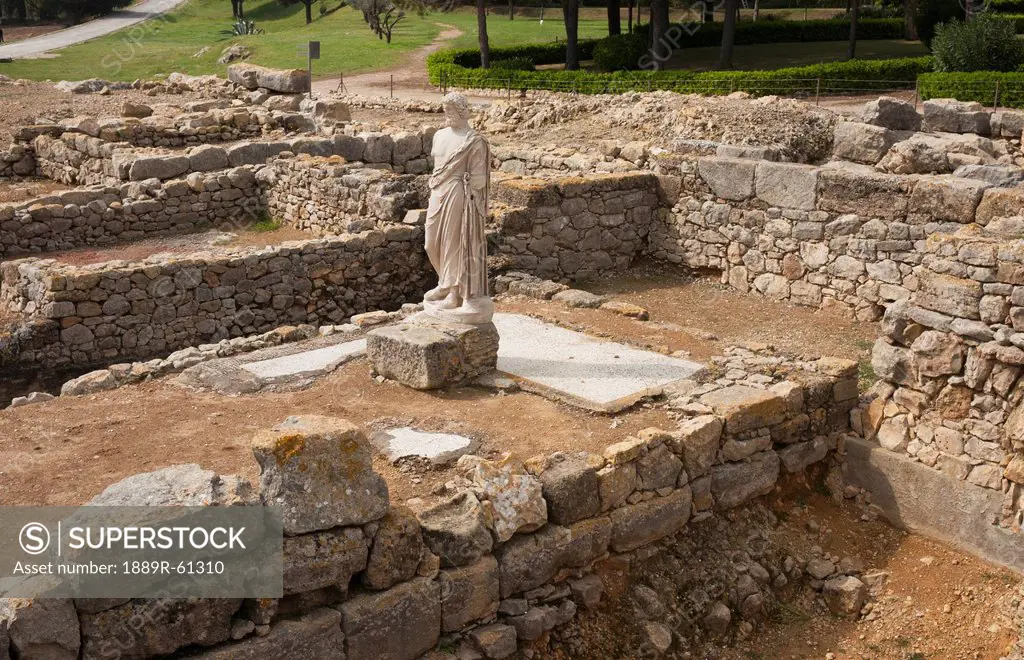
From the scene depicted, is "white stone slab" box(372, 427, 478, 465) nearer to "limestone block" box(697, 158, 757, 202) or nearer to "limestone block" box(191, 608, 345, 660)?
"limestone block" box(191, 608, 345, 660)

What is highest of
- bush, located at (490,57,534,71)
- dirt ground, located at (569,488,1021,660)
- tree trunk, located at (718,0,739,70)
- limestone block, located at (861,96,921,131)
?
tree trunk, located at (718,0,739,70)

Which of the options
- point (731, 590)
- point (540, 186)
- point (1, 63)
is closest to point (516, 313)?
point (540, 186)

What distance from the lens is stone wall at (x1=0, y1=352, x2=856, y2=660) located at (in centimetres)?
595

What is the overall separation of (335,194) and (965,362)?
9773 millimetres

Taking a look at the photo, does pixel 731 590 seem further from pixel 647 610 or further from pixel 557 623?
pixel 557 623

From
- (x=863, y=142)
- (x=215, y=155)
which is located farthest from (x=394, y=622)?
(x=215, y=155)

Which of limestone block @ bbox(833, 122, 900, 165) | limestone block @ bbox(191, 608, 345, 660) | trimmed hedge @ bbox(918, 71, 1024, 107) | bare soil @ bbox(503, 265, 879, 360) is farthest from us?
trimmed hedge @ bbox(918, 71, 1024, 107)

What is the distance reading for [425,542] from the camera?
6.91 meters

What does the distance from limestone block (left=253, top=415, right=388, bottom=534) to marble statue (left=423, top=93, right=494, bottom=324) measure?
3316 millimetres

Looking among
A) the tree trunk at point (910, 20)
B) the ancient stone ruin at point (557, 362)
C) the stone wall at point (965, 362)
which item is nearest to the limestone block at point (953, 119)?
the ancient stone ruin at point (557, 362)

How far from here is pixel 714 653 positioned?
7883 millimetres

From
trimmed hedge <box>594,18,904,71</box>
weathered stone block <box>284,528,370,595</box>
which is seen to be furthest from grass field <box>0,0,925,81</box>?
weathered stone block <box>284,528,370,595</box>

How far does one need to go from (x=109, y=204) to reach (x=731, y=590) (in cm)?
1156

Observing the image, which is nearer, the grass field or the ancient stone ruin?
the ancient stone ruin
